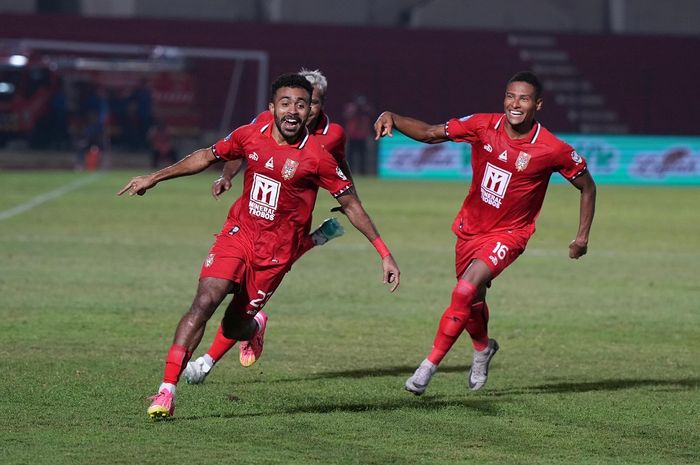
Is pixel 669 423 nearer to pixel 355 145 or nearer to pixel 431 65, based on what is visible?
pixel 355 145

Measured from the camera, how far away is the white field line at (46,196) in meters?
23.6

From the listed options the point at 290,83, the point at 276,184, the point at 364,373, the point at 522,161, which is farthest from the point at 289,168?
the point at 364,373

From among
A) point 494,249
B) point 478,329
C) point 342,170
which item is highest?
point 342,170

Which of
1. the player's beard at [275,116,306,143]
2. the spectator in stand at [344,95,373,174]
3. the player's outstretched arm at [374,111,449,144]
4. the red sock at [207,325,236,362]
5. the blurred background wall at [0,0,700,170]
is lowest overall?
the red sock at [207,325,236,362]

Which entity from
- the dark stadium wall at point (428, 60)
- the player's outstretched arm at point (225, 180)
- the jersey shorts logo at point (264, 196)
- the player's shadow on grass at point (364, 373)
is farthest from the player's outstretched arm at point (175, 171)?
the dark stadium wall at point (428, 60)

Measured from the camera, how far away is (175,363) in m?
7.60

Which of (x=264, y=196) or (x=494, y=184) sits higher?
(x=494, y=184)

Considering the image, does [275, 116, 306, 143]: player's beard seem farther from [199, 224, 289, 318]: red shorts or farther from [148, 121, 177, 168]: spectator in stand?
[148, 121, 177, 168]: spectator in stand

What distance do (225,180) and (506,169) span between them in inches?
72.9

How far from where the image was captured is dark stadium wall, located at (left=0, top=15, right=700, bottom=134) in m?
41.8

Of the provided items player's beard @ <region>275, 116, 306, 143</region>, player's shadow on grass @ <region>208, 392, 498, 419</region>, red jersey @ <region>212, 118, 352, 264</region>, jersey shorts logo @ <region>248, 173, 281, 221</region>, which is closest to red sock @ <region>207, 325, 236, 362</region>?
player's shadow on grass @ <region>208, 392, 498, 419</region>

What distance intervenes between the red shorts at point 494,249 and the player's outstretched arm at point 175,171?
1.86 m

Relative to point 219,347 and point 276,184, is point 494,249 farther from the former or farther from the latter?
point 219,347

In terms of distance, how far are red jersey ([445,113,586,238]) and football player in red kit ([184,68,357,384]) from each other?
29.8 inches
